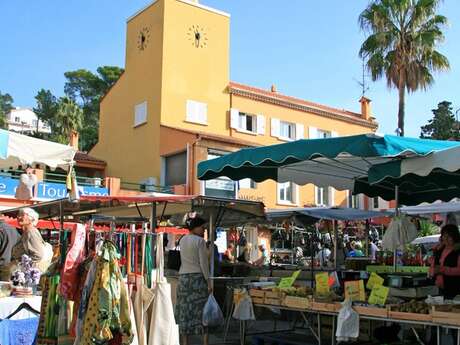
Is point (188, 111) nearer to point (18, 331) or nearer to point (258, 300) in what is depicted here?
point (258, 300)

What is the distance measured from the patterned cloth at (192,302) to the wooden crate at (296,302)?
3.38 ft

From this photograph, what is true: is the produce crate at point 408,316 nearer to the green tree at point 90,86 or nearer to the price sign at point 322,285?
the price sign at point 322,285

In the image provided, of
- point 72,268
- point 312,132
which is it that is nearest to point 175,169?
point 312,132

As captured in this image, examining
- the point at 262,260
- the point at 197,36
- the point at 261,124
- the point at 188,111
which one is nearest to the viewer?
the point at 262,260

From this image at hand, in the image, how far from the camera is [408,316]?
5.20 m

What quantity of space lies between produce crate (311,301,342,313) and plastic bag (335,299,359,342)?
0.59 feet

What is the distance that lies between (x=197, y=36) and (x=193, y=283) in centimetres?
2041

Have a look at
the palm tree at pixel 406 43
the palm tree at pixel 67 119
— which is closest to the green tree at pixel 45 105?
the palm tree at pixel 67 119

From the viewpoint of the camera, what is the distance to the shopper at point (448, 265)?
6133mm

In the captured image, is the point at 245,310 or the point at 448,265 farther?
the point at 245,310

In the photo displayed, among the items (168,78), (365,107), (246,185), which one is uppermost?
(365,107)

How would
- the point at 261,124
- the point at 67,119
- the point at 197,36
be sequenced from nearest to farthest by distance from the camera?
the point at 197,36 < the point at 261,124 < the point at 67,119

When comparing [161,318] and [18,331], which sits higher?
[161,318]

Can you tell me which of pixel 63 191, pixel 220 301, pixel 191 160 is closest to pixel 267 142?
pixel 191 160
